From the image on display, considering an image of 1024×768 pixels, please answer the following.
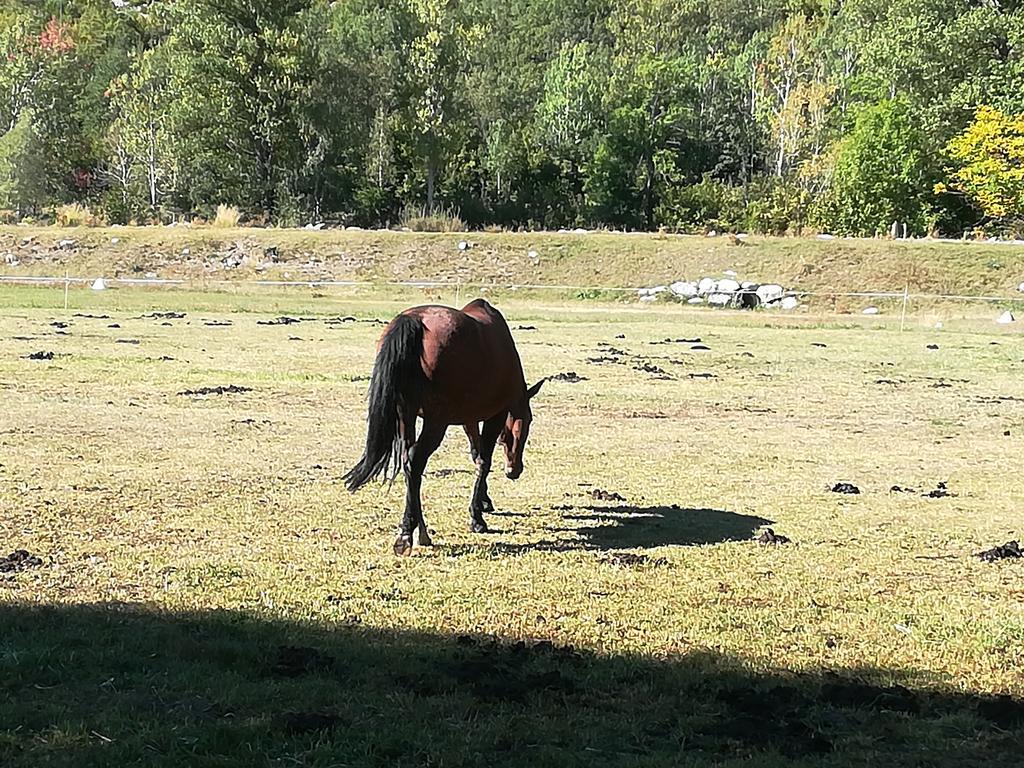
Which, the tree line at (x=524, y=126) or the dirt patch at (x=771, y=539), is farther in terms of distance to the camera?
the tree line at (x=524, y=126)

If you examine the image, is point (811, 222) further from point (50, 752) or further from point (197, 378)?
point (50, 752)

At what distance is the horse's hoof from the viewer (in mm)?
8172

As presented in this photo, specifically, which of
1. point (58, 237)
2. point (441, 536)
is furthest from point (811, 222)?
point (441, 536)

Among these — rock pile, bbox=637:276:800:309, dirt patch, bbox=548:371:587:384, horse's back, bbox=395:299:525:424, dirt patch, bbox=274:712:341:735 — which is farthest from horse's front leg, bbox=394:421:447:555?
rock pile, bbox=637:276:800:309

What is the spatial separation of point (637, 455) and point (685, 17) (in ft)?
285

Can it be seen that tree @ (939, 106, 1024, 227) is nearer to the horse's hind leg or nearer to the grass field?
the grass field

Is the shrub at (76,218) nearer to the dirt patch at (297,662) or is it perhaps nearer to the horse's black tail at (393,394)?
the horse's black tail at (393,394)

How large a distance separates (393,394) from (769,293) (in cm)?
3498

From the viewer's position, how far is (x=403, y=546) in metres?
8.21

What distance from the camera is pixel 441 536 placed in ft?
29.1

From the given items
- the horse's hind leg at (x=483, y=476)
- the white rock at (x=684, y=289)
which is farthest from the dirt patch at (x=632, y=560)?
the white rock at (x=684, y=289)

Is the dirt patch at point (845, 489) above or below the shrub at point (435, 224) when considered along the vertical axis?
below

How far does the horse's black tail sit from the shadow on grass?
2055mm

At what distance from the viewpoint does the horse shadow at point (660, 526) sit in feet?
29.2
